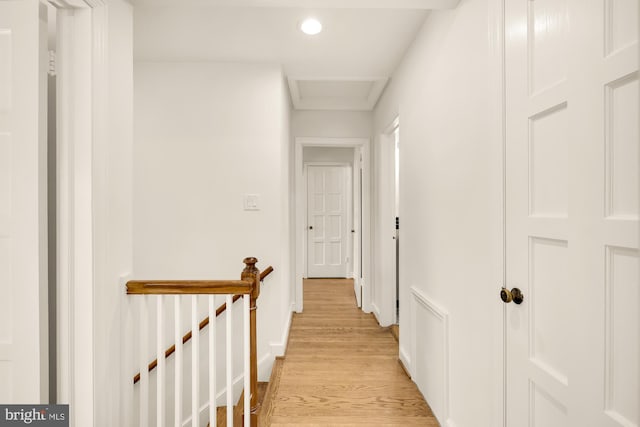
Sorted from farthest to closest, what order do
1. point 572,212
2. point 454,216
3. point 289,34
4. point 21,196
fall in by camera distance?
point 289,34 < point 454,216 < point 21,196 < point 572,212

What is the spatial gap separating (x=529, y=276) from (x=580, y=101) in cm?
57

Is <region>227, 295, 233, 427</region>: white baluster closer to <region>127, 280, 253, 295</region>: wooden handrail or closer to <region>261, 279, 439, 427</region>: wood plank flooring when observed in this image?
<region>127, 280, 253, 295</region>: wooden handrail

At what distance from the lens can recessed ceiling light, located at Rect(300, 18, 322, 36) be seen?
2.17 m

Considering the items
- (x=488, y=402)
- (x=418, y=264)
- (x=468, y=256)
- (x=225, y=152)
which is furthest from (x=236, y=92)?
(x=488, y=402)

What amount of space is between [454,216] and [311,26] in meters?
1.48

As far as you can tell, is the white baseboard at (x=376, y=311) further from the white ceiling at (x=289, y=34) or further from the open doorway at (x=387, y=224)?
the white ceiling at (x=289, y=34)

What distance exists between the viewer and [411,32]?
2355mm

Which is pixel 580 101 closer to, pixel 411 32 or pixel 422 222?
pixel 422 222

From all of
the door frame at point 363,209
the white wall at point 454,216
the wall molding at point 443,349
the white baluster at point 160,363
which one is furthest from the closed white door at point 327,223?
the white baluster at point 160,363

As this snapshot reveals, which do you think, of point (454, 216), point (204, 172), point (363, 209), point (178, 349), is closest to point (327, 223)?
point (363, 209)

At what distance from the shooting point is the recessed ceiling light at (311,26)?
217 cm

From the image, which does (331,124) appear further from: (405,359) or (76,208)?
(76,208)

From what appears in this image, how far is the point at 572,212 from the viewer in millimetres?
953

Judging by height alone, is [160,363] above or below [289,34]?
below
